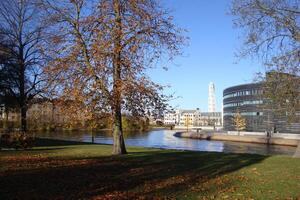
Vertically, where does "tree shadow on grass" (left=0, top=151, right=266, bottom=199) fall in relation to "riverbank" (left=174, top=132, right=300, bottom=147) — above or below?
above

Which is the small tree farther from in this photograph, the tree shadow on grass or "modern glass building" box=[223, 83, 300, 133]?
the tree shadow on grass

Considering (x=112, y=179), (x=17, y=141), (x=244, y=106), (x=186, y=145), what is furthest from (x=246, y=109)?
(x=112, y=179)

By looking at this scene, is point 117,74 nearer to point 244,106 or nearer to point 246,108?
point 246,108

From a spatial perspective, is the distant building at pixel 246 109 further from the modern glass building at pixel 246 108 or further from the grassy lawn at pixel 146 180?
the grassy lawn at pixel 146 180

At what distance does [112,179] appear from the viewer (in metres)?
11.8

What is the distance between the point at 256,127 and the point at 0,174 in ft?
361

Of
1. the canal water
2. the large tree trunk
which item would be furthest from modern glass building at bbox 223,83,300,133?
the large tree trunk

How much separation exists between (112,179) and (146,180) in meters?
1.05

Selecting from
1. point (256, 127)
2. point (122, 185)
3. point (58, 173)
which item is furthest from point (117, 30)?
point (256, 127)

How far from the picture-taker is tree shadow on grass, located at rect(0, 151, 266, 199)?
9.69 metres

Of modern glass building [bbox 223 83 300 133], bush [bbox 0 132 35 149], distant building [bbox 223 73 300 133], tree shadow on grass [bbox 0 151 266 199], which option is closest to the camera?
tree shadow on grass [bbox 0 151 266 199]

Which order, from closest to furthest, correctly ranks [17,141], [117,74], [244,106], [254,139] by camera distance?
[117,74]
[17,141]
[254,139]
[244,106]

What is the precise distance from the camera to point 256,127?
381 ft

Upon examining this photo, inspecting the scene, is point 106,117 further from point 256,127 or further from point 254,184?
point 256,127
